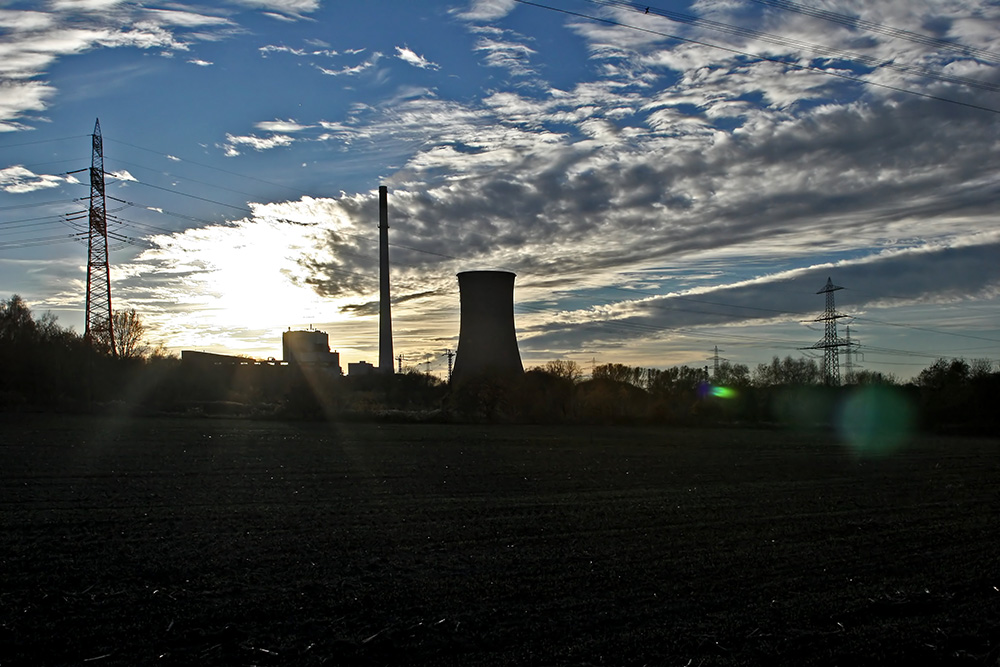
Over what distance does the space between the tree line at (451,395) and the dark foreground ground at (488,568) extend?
25.4 m

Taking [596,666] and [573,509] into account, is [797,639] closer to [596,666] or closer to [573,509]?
[596,666]

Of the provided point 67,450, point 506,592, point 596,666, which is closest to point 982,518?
point 506,592

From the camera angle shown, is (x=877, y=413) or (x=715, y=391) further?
(x=715, y=391)

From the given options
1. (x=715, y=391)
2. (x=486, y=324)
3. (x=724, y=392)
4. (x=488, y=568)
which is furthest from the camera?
(x=715, y=391)

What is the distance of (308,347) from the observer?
8400 centimetres

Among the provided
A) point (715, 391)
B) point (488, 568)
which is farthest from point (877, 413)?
point (488, 568)

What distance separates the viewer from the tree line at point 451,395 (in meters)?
40.4

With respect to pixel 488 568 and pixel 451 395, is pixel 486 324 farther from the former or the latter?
pixel 488 568

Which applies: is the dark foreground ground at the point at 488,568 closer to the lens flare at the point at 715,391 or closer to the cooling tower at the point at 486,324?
the cooling tower at the point at 486,324

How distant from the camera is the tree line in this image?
40.4 metres

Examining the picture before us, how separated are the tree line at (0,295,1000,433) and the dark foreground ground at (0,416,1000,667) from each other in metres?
25.4

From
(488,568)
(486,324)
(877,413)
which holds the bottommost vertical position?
(877,413)

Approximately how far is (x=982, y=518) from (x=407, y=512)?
7.08m

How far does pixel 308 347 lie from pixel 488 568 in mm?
79524
